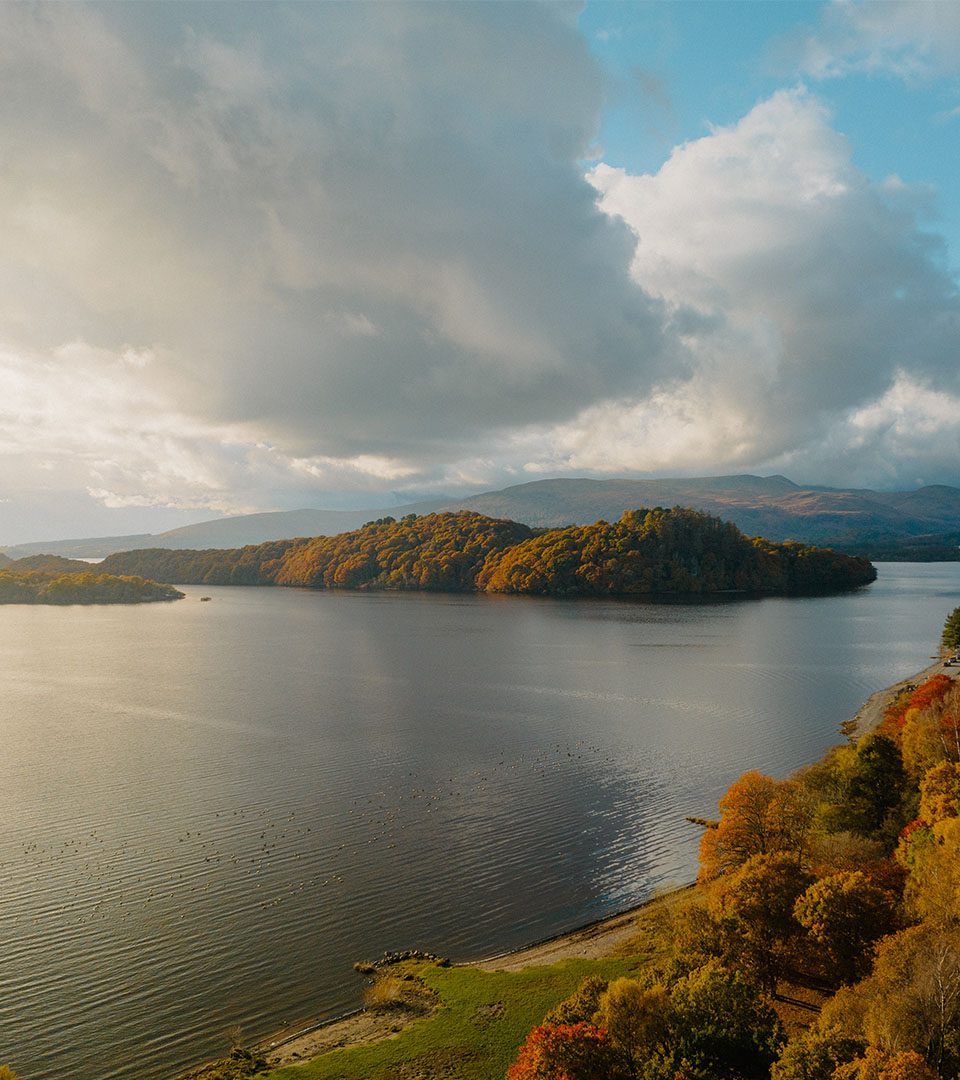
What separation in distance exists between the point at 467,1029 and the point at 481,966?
14.4ft

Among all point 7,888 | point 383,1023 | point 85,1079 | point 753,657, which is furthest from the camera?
point 753,657

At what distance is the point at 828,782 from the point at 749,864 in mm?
16450

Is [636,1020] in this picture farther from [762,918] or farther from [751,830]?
[751,830]

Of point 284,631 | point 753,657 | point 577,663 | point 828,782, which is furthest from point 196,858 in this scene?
point 284,631

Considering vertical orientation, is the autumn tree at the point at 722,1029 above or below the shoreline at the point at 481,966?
above

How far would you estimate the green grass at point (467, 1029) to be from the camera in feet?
67.7

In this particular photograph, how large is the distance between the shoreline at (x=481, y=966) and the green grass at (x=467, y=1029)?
0.67 metres

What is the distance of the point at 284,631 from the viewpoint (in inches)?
5027

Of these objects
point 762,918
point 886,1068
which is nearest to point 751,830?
point 762,918

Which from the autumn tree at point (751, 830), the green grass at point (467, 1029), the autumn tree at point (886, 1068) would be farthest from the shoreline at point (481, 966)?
the autumn tree at point (886, 1068)

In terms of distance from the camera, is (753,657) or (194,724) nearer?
(194,724)

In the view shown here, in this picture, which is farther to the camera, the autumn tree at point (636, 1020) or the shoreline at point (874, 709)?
the shoreline at point (874, 709)

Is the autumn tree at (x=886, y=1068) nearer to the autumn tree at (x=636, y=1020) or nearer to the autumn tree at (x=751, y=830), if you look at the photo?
the autumn tree at (x=636, y=1020)

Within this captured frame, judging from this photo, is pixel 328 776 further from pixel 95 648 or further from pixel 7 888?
pixel 95 648
